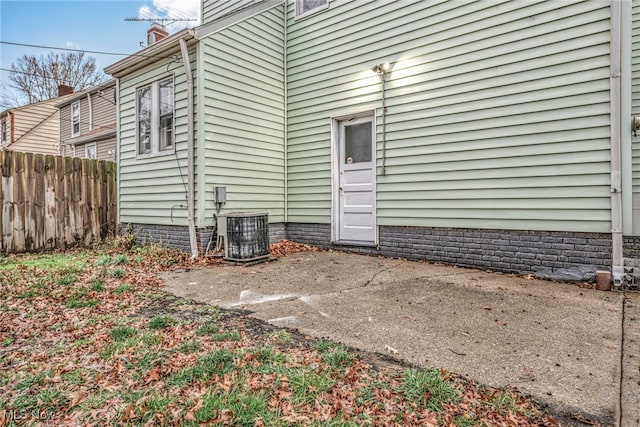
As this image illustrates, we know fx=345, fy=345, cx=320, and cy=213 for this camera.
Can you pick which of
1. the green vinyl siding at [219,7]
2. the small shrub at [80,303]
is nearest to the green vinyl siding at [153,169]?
the green vinyl siding at [219,7]

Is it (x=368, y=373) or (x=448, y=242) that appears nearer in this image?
(x=368, y=373)

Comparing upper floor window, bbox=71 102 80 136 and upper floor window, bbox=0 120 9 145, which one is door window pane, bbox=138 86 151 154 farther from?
upper floor window, bbox=0 120 9 145

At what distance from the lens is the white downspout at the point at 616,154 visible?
396cm

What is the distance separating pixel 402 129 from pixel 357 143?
98 centimetres

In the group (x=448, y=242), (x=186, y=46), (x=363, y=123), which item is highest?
(x=186, y=46)

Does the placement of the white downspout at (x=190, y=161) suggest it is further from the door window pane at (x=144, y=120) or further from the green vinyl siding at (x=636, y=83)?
the green vinyl siding at (x=636, y=83)

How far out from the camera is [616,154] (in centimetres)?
398

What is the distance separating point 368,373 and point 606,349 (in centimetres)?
170

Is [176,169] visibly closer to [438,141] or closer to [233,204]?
[233,204]

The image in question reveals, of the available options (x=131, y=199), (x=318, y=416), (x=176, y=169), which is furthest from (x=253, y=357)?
(x=131, y=199)

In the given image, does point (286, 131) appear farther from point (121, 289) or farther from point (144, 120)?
point (121, 289)

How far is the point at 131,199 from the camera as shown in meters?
7.23

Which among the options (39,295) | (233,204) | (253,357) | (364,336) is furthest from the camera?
(233,204)

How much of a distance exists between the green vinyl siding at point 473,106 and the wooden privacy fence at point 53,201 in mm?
4584
